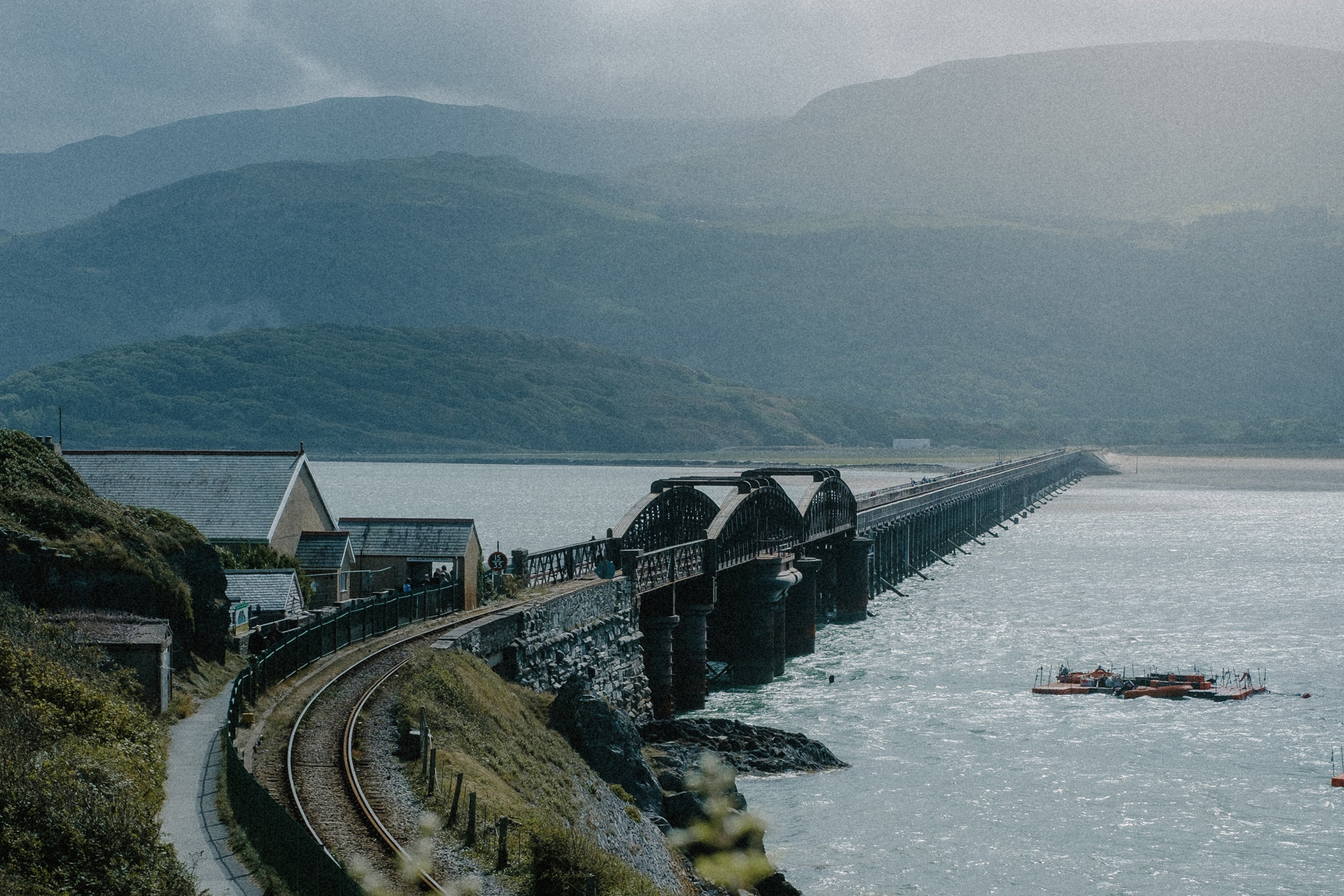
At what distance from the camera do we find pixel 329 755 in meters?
26.8

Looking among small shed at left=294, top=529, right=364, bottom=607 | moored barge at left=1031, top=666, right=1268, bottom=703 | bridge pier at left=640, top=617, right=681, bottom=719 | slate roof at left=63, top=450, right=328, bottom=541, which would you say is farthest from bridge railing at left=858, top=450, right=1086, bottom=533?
slate roof at left=63, top=450, right=328, bottom=541

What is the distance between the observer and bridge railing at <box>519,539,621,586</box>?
52.0 meters

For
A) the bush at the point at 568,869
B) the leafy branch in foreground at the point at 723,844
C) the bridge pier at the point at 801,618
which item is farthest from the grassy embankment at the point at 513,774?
the bridge pier at the point at 801,618

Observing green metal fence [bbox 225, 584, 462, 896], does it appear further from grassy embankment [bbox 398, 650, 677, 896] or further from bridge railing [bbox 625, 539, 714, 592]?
bridge railing [bbox 625, 539, 714, 592]

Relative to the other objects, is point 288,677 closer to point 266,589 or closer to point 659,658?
point 266,589

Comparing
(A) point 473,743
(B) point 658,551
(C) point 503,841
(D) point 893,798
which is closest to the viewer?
(C) point 503,841

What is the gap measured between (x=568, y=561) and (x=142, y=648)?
25.2m

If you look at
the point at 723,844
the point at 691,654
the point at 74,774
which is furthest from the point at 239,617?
the point at 691,654

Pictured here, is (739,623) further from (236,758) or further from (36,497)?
(236,758)

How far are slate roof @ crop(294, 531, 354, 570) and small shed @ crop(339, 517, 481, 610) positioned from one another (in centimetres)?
134

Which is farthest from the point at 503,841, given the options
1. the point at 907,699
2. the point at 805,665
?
the point at 805,665

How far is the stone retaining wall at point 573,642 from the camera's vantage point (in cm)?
3956

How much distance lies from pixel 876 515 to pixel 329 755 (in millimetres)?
77171

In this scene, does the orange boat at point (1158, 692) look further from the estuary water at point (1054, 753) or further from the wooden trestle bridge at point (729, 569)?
the wooden trestle bridge at point (729, 569)
